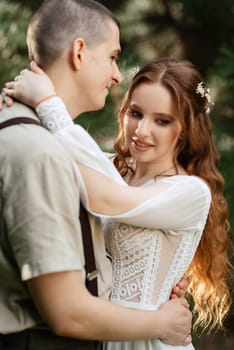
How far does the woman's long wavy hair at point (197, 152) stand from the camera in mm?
2480

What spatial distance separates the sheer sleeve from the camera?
201 cm

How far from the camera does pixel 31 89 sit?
2037mm

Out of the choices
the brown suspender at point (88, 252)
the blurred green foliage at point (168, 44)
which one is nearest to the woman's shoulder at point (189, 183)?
the brown suspender at point (88, 252)

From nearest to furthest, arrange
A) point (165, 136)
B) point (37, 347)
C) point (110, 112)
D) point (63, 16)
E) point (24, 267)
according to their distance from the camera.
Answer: point (24, 267) < point (37, 347) < point (63, 16) < point (165, 136) < point (110, 112)

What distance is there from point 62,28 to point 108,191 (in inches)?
15.1

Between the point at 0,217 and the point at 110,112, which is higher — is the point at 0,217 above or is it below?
above

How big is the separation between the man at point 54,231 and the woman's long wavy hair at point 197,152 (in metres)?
0.39

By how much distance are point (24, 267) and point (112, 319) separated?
9.0 inches

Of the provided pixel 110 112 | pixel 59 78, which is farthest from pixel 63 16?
pixel 110 112

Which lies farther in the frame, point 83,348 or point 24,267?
point 83,348

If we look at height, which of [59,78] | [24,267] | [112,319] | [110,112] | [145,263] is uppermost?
[59,78]

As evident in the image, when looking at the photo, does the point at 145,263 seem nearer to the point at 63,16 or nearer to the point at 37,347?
the point at 37,347

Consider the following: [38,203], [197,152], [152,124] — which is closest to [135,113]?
[152,124]

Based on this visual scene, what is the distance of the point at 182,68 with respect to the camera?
8.27 ft
